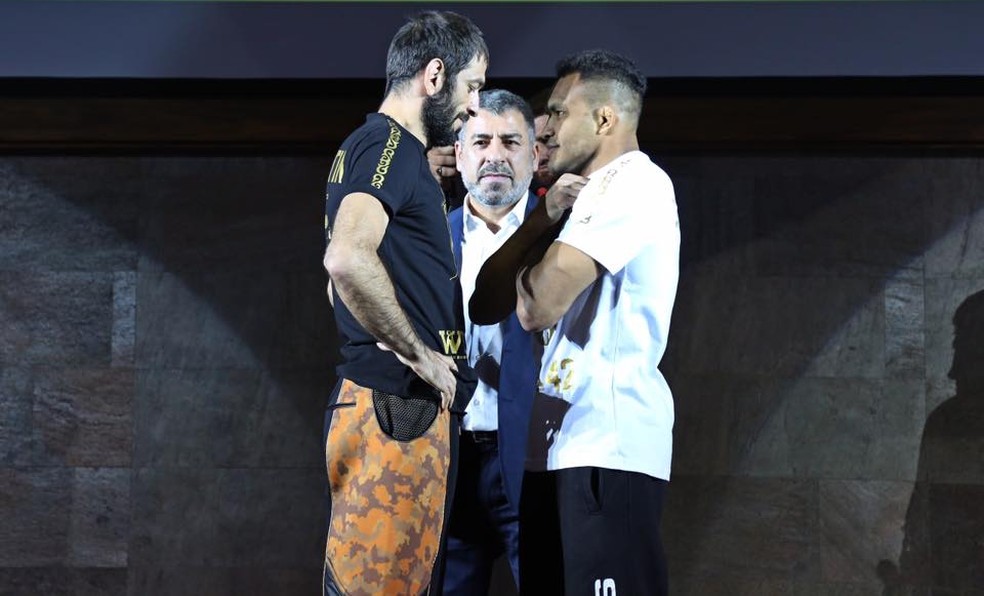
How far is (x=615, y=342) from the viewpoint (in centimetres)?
285

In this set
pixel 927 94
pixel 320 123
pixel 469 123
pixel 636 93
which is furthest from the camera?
pixel 320 123

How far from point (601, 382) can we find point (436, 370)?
1.30 ft

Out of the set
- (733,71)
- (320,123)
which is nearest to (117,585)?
(320,123)

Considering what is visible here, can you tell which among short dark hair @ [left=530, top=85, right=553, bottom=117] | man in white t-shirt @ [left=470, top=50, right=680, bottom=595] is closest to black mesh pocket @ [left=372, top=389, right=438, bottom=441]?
man in white t-shirt @ [left=470, top=50, right=680, bottom=595]

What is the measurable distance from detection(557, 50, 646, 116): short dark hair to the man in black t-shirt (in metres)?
0.50

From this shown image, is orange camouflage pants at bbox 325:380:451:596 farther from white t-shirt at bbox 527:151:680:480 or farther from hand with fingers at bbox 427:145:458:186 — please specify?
hand with fingers at bbox 427:145:458:186

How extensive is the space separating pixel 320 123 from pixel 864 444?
243 centimetres

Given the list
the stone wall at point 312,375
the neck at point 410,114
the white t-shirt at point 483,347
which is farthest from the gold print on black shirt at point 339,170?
the stone wall at point 312,375

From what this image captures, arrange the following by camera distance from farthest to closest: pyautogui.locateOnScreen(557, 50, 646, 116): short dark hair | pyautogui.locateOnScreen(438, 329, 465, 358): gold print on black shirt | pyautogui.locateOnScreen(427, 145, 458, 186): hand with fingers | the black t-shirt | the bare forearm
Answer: pyautogui.locateOnScreen(427, 145, 458, 186): hand with fingers, pyautogui.locateOnScreen(557, 50, 646, 116): short dark hair, pyautogui.locateOnScreen(438, 329, 465, 358): gold print on black shirt, the black t-shirt, the bare forearm

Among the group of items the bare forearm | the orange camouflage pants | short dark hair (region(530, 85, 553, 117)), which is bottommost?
the orange camouflage pants

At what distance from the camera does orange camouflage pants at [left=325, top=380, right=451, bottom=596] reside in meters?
2.67

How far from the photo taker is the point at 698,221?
4.69 metres

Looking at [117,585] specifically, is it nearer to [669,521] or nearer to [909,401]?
[669,521]

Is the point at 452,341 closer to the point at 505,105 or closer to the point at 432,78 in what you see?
the point at 432,78
